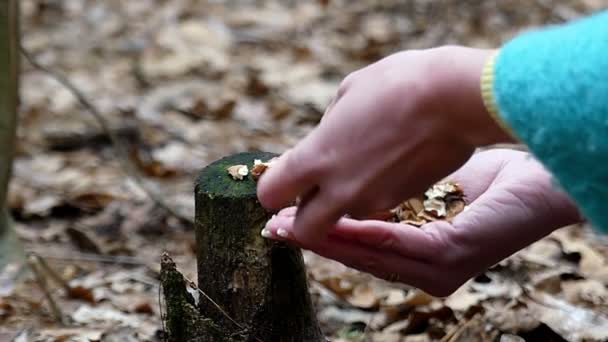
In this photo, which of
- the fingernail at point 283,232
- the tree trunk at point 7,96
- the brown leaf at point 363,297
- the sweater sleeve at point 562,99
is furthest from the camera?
the brown leaf at point 363,297

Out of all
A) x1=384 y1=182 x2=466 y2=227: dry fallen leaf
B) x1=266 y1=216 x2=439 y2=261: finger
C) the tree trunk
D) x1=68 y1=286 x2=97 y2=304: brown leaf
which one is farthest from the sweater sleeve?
x1=68 y1=286 x2=97 y2=304: brown leaf

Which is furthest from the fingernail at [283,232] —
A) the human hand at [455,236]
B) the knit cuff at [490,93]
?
the knit cuff at [490,93]

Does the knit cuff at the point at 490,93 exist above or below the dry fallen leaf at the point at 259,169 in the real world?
below

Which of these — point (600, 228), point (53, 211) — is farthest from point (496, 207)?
point (53, 211)

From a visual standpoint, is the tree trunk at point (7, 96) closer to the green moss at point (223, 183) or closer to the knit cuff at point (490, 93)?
the green moss at point (223, 183)

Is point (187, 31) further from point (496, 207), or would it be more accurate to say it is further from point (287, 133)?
point (496, 207)

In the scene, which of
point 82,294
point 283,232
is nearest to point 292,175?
point 283,232
